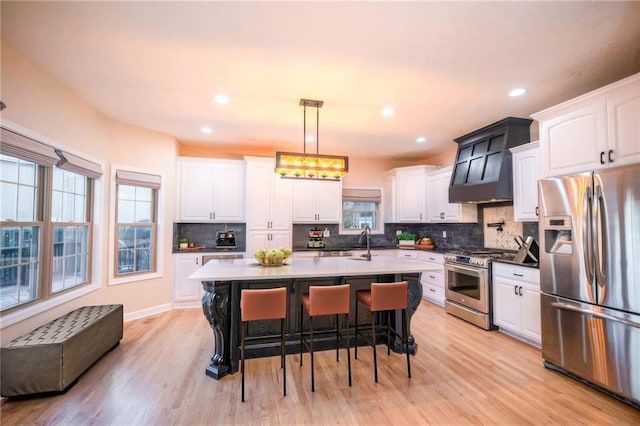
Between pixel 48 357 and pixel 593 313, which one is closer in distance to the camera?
pixel 48 357

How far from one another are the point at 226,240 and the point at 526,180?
4.66 m

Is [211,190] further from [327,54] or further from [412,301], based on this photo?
[412,301]

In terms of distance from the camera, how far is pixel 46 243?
2852 millimetres

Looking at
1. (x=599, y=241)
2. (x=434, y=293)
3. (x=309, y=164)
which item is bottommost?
(x=434, y=293)

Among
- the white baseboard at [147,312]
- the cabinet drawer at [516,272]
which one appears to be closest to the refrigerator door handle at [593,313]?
the cabinet drawer at [516,272]

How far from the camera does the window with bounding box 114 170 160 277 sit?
13.2 ft

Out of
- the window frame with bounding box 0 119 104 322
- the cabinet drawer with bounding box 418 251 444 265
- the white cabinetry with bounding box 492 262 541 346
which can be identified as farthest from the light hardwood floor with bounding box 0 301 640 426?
the cabinet drawer with bounding box 418 251 444 265

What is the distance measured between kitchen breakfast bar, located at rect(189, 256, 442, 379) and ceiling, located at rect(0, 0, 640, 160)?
184 cm

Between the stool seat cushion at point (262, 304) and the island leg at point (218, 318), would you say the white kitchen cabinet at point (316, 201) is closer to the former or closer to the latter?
the island leg at point (218, 318)

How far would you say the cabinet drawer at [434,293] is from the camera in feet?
15.7

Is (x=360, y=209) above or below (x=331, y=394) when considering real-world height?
above

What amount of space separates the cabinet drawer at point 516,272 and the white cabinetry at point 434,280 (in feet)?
3.49

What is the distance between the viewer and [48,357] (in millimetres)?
2238

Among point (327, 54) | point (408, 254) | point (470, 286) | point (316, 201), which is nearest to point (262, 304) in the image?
point (327, 54)
